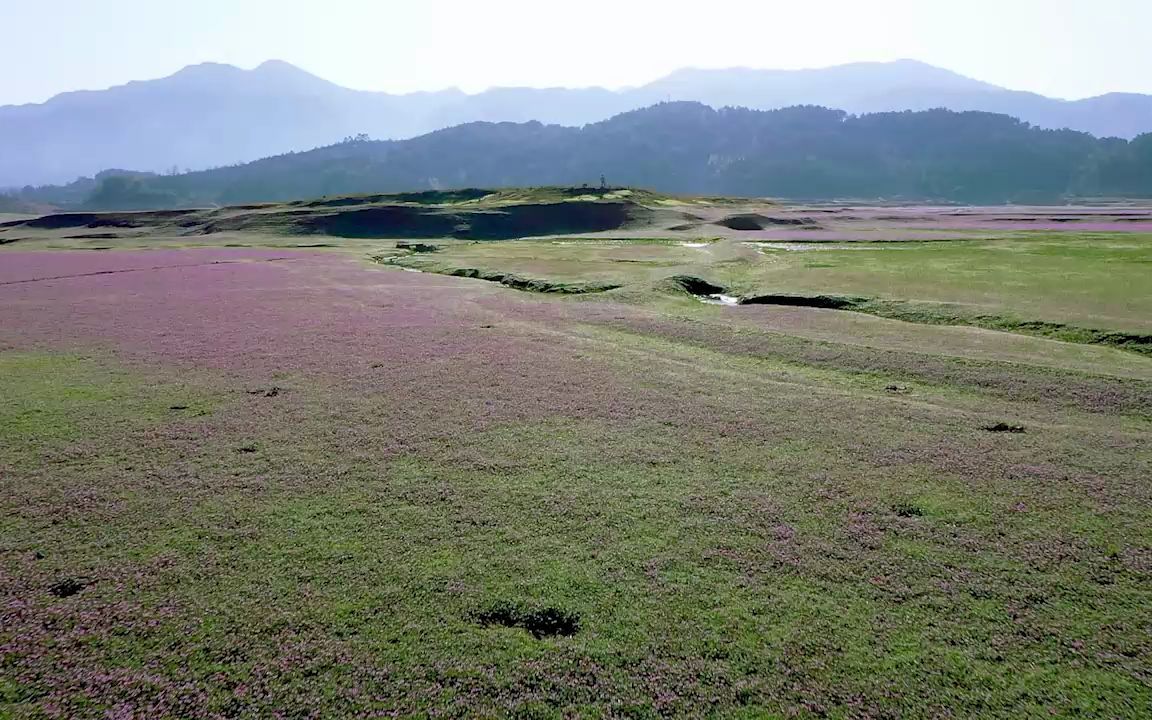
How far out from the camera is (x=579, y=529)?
10.6 m

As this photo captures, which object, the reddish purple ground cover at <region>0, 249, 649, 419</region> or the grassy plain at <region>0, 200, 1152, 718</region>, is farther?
the reddish purple ground cover at <region>0, 249, 649, 419</region>

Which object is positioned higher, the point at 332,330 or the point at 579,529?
the point at 332,330

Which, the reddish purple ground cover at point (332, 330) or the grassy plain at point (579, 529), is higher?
the reddish purple ground cover at point (332, 330)

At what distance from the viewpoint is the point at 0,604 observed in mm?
8703

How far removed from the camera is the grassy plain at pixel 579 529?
7453mm

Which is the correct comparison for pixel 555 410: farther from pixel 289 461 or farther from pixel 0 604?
pixel 0 604

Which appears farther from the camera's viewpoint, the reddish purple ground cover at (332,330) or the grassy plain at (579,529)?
the reddish purple ground cover at (332,330)

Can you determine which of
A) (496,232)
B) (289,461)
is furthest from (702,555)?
(496,232)

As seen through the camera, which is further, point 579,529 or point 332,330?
point 332,330

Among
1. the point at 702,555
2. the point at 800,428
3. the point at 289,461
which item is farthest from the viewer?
the point at 800,428

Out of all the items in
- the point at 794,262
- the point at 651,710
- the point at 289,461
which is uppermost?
the point at 794,262

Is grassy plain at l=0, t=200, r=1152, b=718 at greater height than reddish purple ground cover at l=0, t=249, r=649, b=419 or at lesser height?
lesser

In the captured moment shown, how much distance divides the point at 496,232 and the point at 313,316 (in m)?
62.7

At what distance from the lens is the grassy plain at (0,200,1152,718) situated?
24.5ft
